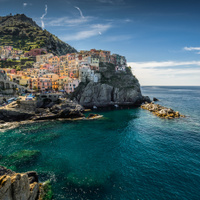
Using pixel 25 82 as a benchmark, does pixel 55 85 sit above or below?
below

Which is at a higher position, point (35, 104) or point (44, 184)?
point (35, 104)

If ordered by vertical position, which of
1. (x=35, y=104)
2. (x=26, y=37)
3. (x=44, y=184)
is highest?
(x=26, y=37)

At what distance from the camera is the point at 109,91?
8519 cm

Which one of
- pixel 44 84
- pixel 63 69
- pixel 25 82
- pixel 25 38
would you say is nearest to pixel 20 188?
pixel 44 84

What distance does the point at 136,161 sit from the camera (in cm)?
2530

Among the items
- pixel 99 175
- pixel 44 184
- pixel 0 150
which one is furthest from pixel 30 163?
pixel 99 175

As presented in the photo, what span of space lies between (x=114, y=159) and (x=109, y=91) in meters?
62.1

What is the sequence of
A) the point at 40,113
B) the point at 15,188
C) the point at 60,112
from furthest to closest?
the point at 60,112 < the point at 40,113 < the point at 15,188

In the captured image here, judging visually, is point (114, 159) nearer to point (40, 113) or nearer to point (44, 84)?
point (40, 113)

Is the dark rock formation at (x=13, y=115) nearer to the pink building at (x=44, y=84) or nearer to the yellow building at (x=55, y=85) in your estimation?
the pink building at (x=44, y=84)

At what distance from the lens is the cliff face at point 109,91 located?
79188 millimetres

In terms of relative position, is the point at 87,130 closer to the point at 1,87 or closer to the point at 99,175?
the point at 99,175

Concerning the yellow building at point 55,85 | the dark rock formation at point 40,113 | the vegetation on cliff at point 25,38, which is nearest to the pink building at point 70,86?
the yellow building at point 55,85

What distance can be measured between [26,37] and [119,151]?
18118 centimetres
